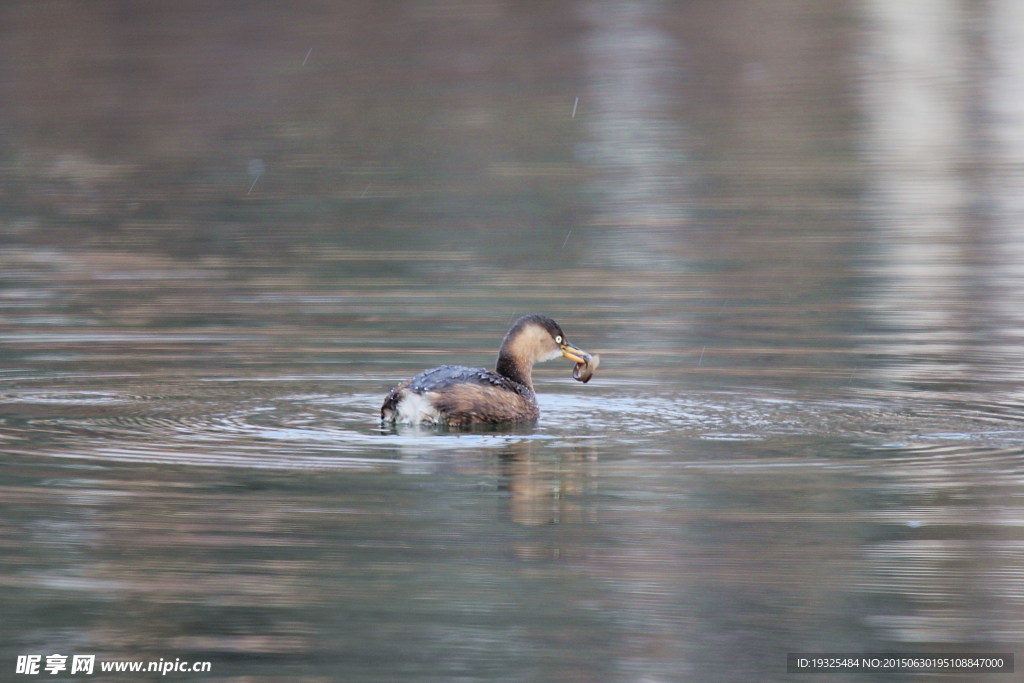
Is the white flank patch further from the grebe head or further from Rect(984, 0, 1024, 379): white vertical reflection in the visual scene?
Rect(984, 0, 1024, 379): white vertical reflection

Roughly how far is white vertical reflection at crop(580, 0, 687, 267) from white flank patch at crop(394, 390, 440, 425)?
6.66 meters

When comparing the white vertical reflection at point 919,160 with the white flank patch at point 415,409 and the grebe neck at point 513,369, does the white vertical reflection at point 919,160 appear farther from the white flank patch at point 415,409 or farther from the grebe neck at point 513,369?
the white flank patch at point 415,409

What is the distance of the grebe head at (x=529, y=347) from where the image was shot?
10.1 metres

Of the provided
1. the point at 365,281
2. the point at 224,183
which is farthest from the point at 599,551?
the point at 224,183

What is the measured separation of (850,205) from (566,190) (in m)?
3.07

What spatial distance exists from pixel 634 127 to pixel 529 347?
15.9 metres

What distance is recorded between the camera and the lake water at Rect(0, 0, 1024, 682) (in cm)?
627

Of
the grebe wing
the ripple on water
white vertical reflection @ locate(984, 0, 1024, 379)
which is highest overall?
white vertical reflection @ locate(984, 0, 1024, 379)

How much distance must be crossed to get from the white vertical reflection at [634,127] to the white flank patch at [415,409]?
262 inches

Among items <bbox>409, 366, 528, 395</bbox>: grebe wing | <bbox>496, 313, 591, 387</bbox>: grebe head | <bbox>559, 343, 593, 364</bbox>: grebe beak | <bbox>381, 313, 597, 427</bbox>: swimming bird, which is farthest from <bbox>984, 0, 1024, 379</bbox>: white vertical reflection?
<bbox>409, 366, 528, 395</bbox>: grebe wing

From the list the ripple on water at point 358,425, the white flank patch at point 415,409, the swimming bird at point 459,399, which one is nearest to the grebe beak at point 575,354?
the ripple on water at point 358,425

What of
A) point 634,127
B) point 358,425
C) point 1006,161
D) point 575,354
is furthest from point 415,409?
point 634,127

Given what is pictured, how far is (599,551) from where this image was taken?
7062mm

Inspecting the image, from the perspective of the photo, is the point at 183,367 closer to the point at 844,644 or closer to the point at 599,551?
the point at 599,551
